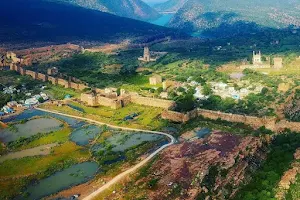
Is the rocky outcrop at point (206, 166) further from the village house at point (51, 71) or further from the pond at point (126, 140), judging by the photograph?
the village house at point (51, 71)

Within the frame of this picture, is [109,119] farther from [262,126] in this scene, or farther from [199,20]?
[199,20]

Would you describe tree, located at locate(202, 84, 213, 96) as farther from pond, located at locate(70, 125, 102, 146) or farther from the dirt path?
the dirt path

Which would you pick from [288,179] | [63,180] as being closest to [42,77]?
[63,180]

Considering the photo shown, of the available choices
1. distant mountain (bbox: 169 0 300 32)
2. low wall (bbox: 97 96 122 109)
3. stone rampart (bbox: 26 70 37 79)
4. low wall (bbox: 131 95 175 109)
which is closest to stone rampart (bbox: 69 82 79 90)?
stone rampart (bbox: 26 70 37 79)

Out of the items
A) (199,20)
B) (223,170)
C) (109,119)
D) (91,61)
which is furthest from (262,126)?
(199,20)

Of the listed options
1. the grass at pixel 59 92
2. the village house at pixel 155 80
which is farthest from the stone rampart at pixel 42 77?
the village house at pixel 155 80
